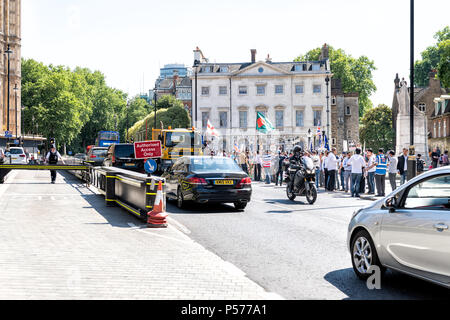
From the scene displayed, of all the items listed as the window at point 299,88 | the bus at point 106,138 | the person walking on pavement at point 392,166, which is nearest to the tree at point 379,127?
the window at point 299,88

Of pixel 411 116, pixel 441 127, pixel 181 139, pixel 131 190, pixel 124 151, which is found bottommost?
pixel 131 190

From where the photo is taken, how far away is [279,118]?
240 feet

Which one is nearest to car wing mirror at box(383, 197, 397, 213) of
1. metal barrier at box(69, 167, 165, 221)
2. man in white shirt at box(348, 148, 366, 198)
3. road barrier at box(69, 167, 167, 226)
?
road barrier at box(69, 167, 167, 226)

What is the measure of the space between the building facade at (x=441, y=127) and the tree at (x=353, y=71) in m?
14.2

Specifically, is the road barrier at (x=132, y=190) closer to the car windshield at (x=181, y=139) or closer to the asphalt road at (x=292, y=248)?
the asphalt road at (x=292, y=248)

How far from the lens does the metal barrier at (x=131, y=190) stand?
11.5 m

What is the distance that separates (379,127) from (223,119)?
A: 24.9m

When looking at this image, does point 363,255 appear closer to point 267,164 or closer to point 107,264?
point 107,264

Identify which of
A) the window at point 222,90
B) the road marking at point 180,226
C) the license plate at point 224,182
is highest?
the window at point 222,90

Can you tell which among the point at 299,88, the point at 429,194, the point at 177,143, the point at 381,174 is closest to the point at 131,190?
the point at 429,194
